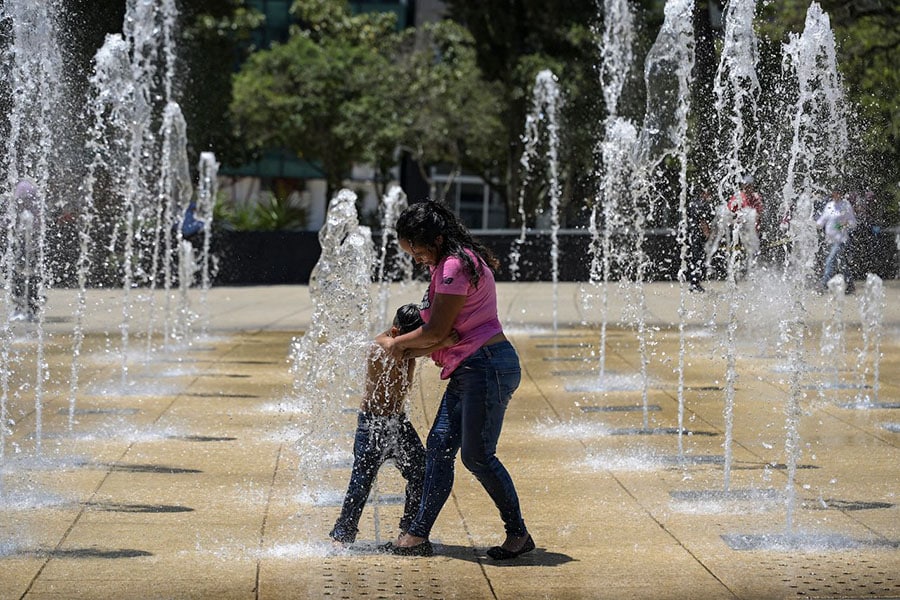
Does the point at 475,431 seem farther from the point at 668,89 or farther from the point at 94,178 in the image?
the point at 94,178

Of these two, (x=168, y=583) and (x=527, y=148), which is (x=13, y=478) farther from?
(x=527, y=148)

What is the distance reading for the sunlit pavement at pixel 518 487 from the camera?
5012 millimetres

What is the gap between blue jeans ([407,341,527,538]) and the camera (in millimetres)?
5109

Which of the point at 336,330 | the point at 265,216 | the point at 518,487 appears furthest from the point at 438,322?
the point at 265,216

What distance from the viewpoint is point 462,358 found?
5.12 m

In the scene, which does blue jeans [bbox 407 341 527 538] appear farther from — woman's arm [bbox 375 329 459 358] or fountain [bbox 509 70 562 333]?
fountain [bbox 509 70 562 333]

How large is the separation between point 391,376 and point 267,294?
1491 centimetres

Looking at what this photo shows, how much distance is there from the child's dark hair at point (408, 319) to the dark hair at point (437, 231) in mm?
229

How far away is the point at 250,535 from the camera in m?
5.64

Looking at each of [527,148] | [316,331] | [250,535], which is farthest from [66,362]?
[527,148]

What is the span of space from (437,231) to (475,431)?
0.75 metres

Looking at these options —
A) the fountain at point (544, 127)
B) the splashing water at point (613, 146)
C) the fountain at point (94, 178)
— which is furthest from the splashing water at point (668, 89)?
the fountain at point (544, 127)

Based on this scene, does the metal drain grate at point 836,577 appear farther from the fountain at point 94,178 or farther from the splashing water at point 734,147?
the fountain at point 94,178

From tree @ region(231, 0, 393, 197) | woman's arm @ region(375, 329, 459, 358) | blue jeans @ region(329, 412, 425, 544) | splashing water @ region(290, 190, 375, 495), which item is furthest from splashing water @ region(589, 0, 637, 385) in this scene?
woman's arm @ region(375, 329, 459, 358)
